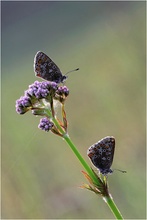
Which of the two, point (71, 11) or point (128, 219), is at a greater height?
point (71, 11)

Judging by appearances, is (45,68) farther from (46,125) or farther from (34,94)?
(46,125)

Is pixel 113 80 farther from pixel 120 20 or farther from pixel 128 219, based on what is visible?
pixel 128 219

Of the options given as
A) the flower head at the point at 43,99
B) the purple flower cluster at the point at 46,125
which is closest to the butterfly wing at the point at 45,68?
the flower head at the point at 43,99

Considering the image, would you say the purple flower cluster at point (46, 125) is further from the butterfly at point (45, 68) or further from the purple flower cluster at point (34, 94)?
the butterfly at point (45, 68)

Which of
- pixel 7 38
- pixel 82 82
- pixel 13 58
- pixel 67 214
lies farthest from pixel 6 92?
pixel 7 38

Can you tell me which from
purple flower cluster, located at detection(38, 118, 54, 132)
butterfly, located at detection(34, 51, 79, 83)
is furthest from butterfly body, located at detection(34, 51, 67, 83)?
purple flower cluster, located at detection(38, 118, 54, 132)

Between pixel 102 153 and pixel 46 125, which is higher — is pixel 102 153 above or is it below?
below

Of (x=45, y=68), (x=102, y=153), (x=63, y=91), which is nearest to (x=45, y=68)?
(x=45, y=68)

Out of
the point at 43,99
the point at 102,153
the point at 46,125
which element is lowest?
the point at 102,153

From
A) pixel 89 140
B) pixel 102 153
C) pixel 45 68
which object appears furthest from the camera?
pixel 89 140
